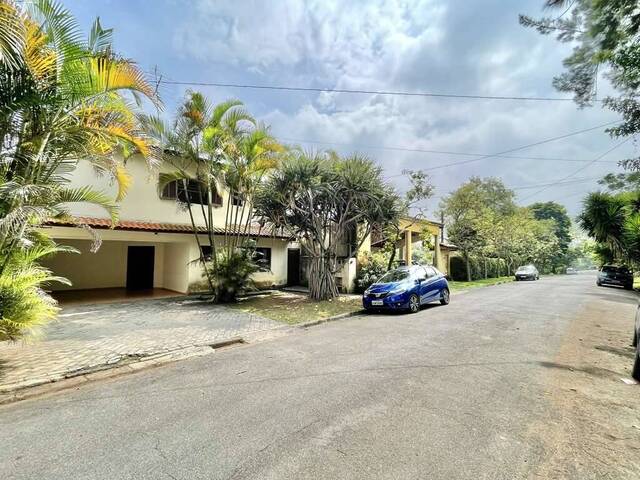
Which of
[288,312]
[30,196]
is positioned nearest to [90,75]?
[30,196]

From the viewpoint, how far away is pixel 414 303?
38.7ft

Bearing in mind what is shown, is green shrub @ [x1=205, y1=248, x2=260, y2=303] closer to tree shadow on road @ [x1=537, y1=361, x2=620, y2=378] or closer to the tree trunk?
the tree trunk

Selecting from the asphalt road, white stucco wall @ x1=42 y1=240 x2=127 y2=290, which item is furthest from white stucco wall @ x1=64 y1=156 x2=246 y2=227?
the asphalt road

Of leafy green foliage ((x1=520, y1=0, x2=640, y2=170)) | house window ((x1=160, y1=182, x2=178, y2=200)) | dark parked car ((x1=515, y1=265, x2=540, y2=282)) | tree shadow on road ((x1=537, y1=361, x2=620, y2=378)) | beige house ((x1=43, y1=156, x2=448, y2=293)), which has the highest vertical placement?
leafy green foliage ((x1=520, y1=0, x2=640, y2=170))

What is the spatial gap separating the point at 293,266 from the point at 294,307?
7.76 metres

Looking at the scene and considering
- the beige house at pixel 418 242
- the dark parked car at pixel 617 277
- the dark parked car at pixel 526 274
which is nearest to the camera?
the beige house at pixel 418 242

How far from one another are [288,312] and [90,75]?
8.33 metres

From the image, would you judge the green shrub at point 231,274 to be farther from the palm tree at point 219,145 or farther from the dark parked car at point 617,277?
the dark parked car at point 617,277

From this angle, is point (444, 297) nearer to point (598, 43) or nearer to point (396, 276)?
point (396, 276)

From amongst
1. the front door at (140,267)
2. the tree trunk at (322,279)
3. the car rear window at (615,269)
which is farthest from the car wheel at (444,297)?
the car rear window at (615,269)

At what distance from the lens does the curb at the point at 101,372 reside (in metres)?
4.83

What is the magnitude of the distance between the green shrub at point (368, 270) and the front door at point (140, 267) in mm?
10784

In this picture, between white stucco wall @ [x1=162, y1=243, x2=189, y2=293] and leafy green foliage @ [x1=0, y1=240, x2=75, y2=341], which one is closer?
leafy green foliage @ [x1=0, y1=240, x2=75, y2=341]

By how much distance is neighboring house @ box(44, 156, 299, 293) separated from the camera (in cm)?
1296
